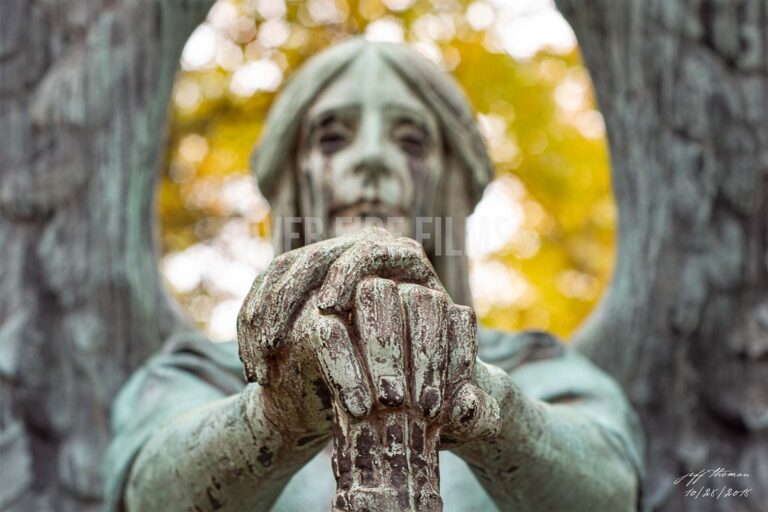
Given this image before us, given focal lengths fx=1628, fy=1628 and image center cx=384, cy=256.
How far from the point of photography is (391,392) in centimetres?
282

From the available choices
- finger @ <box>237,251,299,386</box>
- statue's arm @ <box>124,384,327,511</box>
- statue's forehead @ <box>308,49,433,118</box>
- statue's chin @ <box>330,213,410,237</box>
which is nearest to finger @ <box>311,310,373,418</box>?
finger @ <box>237,251,299,386</box>

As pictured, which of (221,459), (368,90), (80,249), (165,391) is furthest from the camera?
(80,249)

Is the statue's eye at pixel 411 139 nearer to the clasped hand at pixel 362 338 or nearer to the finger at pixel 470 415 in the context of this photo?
the clasped hand at pixel 362 338

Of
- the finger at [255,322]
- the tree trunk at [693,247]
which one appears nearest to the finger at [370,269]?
the finger at [255,322]

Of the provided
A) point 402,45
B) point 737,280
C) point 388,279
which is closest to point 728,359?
point 737,280

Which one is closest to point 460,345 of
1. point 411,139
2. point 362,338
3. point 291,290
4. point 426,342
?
point 426,342

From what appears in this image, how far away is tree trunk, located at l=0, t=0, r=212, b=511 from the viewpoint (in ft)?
15.7

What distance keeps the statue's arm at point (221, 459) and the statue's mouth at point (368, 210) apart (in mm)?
814

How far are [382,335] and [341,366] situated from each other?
0.09 metres

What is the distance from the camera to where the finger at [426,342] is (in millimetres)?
2842

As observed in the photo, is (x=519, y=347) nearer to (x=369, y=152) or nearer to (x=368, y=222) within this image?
(x=368, y=222)

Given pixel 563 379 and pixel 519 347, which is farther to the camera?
pixel 519 347

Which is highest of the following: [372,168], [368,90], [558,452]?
[368,90]

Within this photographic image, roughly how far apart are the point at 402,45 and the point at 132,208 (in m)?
0.94
